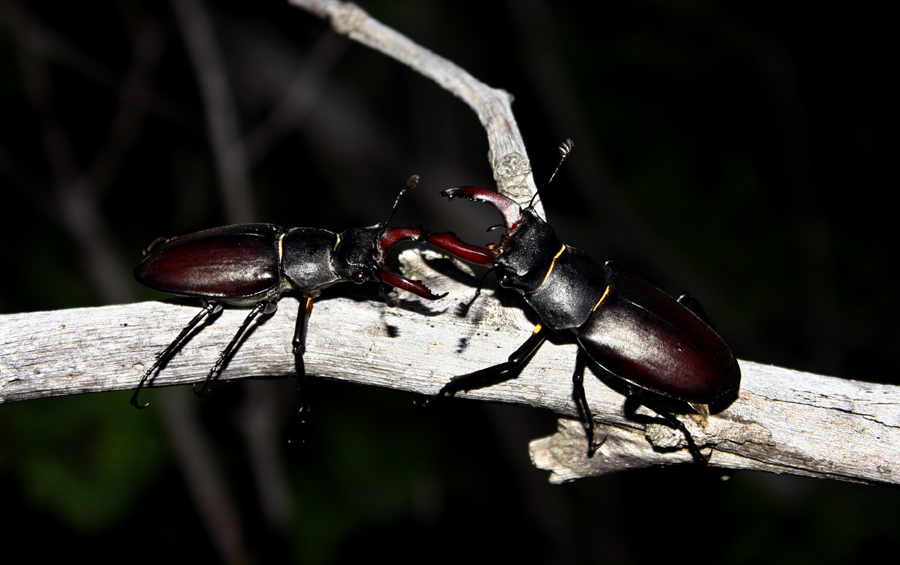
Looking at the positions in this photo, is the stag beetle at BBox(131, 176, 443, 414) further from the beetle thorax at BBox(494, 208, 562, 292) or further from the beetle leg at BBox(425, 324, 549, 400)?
the beetle leg at BBox(425, 324, 549, 400)

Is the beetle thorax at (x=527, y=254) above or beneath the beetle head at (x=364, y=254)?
above

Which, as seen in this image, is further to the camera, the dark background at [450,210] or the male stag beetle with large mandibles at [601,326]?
the dark background at [450,210]

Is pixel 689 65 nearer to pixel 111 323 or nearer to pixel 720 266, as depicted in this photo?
pixel 720 266

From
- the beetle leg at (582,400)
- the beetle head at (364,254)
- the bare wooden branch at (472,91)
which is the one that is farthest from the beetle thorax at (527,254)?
the beetle head at (364,254)

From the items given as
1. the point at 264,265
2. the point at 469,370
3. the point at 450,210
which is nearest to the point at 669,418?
the point at 469,370

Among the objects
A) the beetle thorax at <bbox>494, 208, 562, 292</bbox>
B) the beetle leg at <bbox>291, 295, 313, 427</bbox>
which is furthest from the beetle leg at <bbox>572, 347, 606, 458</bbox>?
the beetle leg at <bbox>291, 295, 313, 427</bbox>

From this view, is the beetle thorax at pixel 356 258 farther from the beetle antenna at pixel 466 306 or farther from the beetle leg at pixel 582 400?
the beetle leg at pixel 582 400

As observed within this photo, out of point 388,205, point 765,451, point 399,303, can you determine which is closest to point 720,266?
point 388,205
